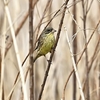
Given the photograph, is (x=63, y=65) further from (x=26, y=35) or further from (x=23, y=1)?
(x=23, y=1)

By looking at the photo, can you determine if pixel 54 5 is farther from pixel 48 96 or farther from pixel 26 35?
pixel 48 96

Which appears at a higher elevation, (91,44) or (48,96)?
(91,44)

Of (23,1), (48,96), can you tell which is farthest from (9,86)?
(23,1)

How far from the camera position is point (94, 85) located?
215 centimetres

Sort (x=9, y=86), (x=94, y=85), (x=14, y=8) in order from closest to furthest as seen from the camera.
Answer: (x=94, y=85) → (x=14, y=8) → (x=9, y=86)

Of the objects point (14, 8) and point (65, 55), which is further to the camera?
point (65, 55)

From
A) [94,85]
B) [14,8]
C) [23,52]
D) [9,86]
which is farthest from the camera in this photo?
[9,86]

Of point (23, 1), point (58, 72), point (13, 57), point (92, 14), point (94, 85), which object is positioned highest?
point (23, 1)

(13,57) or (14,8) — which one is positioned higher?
(14,8)

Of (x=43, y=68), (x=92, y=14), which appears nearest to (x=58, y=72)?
(x=43, y=68)

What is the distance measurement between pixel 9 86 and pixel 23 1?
84cm

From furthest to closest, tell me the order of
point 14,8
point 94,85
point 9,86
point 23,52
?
1. point 9,86
2. point 23,52
3. point 14,8
4. point 94,85

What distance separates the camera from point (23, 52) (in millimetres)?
2504

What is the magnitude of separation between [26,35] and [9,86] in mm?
600
